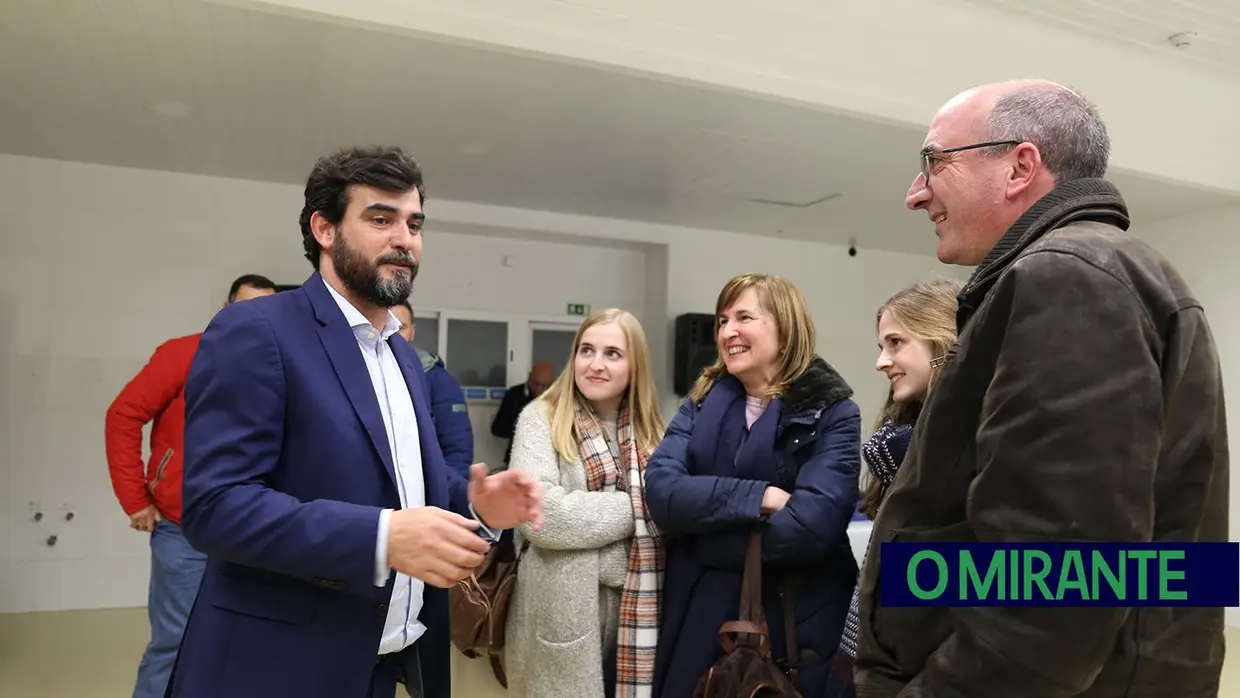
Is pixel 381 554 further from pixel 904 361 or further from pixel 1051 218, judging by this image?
pixel 904 361

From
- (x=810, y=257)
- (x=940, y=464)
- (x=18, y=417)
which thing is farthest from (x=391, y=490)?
(x=810, y=257)

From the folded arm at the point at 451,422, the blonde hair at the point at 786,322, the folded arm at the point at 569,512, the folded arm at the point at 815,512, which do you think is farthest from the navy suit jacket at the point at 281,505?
the folded arm at the point at 451,422

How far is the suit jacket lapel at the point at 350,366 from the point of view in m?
1.23

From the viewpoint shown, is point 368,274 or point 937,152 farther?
point 368,274

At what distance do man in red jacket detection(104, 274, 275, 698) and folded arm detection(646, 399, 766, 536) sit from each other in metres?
1.86

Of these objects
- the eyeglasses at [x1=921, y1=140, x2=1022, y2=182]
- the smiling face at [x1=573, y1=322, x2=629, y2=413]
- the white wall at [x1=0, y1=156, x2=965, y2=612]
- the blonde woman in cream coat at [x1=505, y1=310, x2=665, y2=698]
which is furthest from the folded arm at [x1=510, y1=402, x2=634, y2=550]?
the white wall at [x1=0, y1=156, x2=965, y2=612]

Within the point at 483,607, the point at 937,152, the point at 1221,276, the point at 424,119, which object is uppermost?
the point at 424,119

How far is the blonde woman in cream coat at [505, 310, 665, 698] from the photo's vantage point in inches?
76.2

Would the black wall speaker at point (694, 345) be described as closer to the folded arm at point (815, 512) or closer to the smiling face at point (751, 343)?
the smiling face at point (751, 343)

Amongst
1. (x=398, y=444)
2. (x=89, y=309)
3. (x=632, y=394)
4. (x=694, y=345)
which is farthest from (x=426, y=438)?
(x=694, y=345)

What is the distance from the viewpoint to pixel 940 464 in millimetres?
1011

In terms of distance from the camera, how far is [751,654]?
166 cm

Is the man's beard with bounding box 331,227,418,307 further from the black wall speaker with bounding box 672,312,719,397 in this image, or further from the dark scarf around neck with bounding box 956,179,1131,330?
the black wall speaker with bounding box 672,312,719,397

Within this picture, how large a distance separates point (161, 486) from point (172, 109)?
7.91 feet
